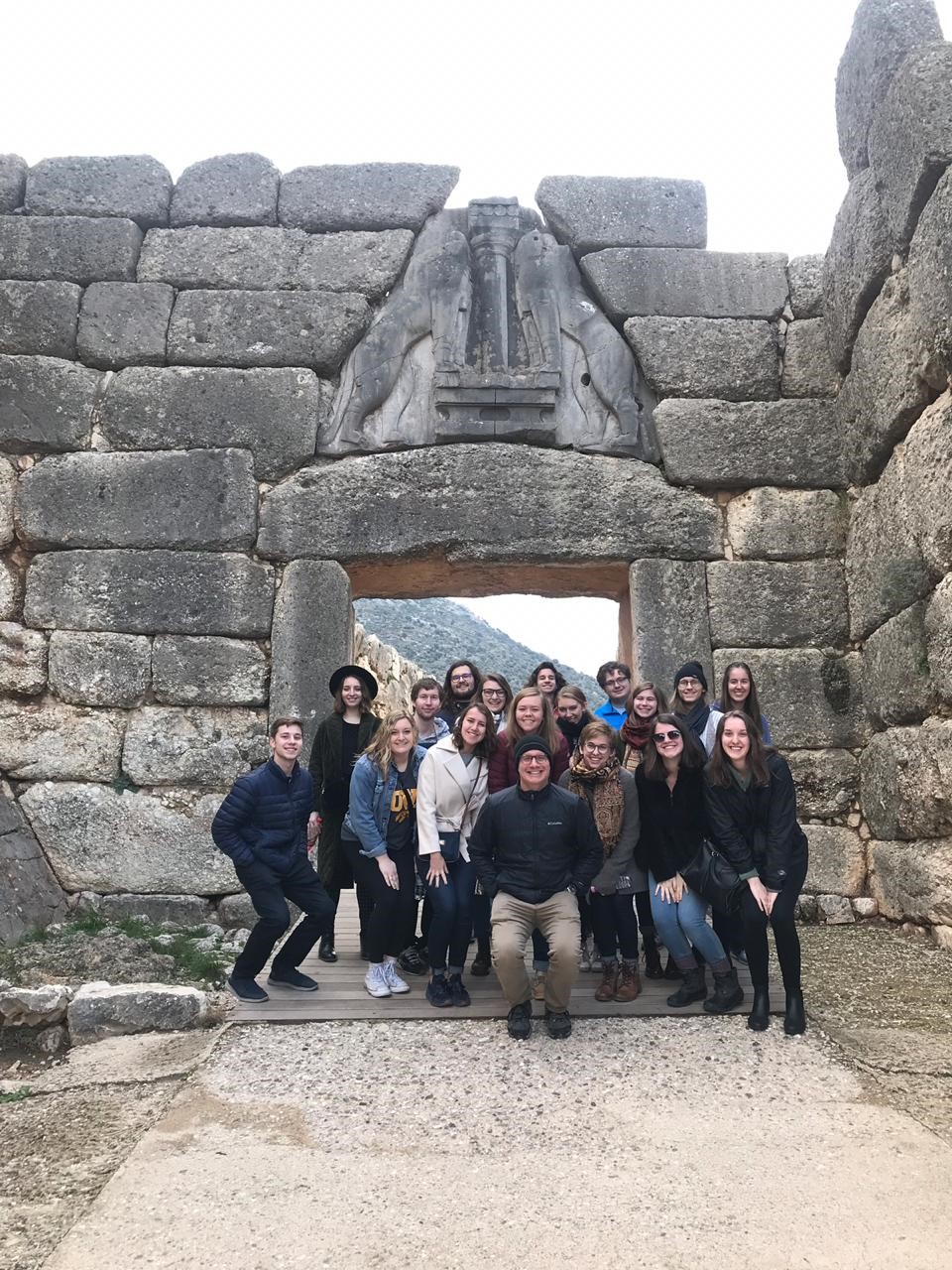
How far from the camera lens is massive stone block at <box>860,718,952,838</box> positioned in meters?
4.78

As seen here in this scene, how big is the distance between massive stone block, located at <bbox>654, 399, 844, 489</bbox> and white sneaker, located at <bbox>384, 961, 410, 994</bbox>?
3.63 metres

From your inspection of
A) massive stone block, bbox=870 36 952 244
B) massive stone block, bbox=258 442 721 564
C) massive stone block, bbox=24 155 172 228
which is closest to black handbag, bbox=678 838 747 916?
massive stone block, bbox=258 442 721 564

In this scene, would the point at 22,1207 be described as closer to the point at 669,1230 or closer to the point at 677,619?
the point at 669,1230

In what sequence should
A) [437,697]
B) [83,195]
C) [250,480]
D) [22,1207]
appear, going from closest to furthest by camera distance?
[22,1207] → [437,697] → [250,480] → [83,195]

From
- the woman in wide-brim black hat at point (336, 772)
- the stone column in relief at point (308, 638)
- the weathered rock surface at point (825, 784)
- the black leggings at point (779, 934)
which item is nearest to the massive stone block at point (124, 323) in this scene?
the stone column in relief at point (308, 638)

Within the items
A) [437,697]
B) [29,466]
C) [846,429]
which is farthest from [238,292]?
[846,429]

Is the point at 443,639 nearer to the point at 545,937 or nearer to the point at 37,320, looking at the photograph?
the point at 37,320

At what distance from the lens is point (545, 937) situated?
3.66m

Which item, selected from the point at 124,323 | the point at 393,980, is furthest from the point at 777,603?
the point at 124,323

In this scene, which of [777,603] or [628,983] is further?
[777,603]

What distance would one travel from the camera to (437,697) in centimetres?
473

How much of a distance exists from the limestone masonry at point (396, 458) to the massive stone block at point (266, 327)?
0.07ft

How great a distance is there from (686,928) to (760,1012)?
43cm

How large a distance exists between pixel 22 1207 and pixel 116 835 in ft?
11.6
